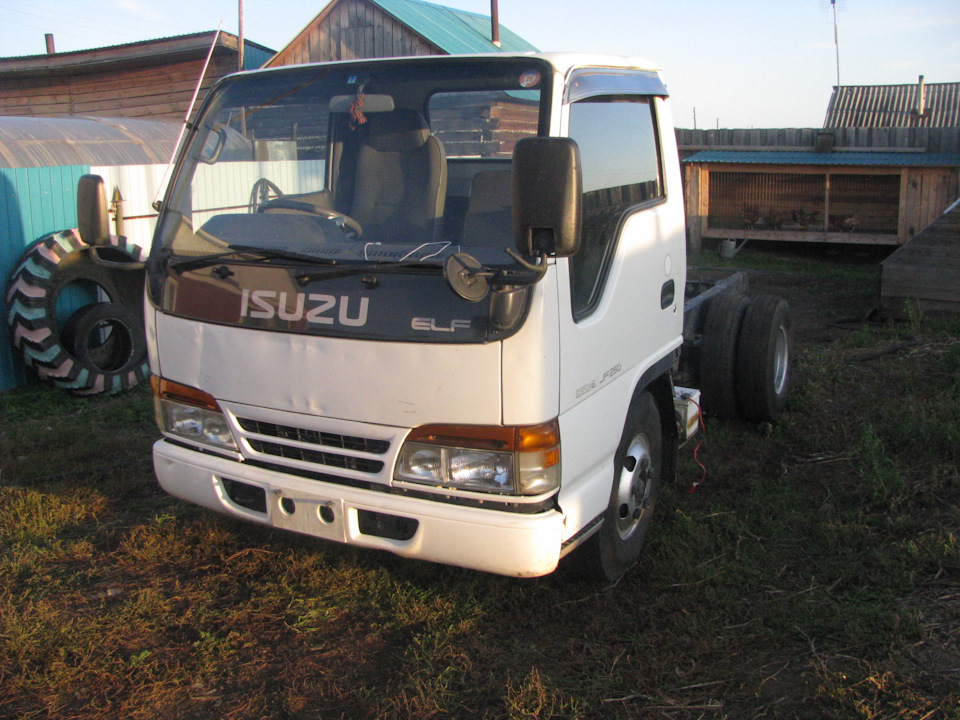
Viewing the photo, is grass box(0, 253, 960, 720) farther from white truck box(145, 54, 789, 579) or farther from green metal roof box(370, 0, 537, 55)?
green metal roof box(370, 0, 537, 55)

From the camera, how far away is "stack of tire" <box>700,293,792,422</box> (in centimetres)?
554

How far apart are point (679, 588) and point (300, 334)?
2.00m

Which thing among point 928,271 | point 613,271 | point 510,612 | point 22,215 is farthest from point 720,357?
point 22,215

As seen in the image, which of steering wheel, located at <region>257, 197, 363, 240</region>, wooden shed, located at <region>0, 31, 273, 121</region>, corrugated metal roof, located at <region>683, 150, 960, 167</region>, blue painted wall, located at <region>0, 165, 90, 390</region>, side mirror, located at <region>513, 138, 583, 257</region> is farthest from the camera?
wooden shed, located at <region>0, 31, 273, 121</region>

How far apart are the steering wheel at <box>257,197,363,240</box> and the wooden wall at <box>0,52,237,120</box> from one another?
548 inches

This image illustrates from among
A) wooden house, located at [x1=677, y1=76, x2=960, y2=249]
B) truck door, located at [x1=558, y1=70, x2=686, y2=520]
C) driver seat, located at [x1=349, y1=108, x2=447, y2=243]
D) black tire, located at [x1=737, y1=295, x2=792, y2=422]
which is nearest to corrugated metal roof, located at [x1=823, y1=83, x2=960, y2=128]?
wooden house, located at [x1=677, y1=76, x2=960, y2=249]

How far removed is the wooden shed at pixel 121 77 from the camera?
53.7 ft

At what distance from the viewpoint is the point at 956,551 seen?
3.81 metres

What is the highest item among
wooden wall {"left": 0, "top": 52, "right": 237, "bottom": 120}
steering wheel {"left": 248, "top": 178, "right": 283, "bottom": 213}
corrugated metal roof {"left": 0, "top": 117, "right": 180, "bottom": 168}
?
wooden wall {"left": 0, "top": 52, "right": 237, "bottom": 120}

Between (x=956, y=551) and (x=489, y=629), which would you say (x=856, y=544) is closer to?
(x=956, y=551)

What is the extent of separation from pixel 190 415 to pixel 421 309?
126 centimetres

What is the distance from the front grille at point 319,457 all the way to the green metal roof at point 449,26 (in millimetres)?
13299

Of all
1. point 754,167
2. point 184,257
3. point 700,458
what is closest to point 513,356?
point 184,257

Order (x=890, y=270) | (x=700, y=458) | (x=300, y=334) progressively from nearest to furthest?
(x=300, y=334) → (x=700, y=458) → (x=890, y=270)
